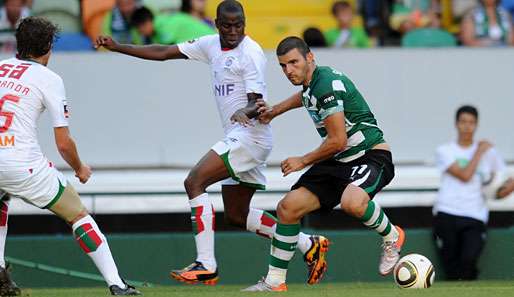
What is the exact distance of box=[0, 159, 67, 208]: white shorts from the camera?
28.2ft

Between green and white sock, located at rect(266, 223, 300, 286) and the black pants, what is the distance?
3.12 metres

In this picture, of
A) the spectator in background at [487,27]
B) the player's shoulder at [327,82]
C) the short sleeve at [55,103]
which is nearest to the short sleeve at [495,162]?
the spectator in background at [487,27]

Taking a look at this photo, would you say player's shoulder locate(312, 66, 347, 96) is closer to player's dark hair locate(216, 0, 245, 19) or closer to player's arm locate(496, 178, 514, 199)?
player's dark hair locate(216, 0, 245, 19)

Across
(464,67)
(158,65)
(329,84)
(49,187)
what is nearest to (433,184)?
(464,67)

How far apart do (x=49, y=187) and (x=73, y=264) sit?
3864mm

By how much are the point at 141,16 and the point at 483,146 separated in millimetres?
3535

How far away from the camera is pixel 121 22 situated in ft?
42.0

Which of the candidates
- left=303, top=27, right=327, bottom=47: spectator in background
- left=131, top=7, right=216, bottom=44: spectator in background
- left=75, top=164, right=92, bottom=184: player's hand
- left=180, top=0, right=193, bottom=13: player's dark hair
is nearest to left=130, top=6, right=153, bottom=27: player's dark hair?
left=131, top=7, right=216, bottom=44: spectator in background

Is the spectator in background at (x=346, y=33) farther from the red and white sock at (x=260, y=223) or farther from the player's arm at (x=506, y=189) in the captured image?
the red and white sock at (x=260, y=223)

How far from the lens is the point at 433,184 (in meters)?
12.7

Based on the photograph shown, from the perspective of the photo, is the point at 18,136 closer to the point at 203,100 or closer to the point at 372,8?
the point at 203,100

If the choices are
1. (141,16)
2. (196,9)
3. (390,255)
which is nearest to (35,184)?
(390,255)

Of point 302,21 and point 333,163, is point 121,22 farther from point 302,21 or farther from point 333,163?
point 333,163

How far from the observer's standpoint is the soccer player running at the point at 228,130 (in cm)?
987
